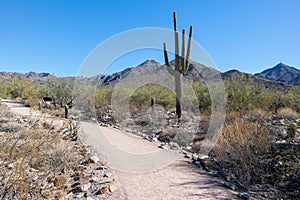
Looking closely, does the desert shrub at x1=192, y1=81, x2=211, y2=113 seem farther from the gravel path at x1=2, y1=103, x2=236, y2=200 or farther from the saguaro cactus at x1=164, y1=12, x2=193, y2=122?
the gravel path at x1=2, y1=103, x2=236, y2=200

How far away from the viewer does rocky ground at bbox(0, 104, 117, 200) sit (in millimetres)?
3156

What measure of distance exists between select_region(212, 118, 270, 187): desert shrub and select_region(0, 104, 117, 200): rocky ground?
3.16m

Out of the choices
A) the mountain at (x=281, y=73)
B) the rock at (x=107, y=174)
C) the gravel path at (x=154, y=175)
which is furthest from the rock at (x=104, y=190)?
the mountain at (x=281, y=73)

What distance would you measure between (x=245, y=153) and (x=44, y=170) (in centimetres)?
471

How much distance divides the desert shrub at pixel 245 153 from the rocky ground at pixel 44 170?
3161 millimetres

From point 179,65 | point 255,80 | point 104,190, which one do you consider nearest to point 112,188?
point 104,190

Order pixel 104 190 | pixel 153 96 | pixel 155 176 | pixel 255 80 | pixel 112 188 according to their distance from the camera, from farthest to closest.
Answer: pixel 153 96 < pixel 255 80 < pixel 155 176 < pixel 112 188 < pixel 104 190

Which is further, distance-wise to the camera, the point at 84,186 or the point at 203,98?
the point at 203,98

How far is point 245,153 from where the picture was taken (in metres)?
5.95

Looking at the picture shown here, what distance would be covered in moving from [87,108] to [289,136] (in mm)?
14406

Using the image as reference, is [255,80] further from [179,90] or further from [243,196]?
[243,196]

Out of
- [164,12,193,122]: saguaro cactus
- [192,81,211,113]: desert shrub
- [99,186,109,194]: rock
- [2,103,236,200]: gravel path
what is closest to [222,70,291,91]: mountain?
[192,81,211,113]: desert shrub

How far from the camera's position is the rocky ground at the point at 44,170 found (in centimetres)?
316

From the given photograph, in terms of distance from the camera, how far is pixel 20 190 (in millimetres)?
3188
